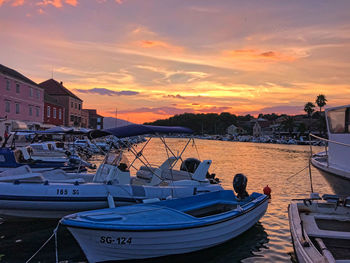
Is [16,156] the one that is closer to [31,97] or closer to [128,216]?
[128,216]

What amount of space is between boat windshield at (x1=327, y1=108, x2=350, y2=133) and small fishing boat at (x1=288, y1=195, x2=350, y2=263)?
3.12 meters

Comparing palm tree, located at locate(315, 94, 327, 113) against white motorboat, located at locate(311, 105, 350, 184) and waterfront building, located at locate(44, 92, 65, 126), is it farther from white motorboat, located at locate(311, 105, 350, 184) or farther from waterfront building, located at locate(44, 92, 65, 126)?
white motorboat, located at locate(311, 105, 350, 184)

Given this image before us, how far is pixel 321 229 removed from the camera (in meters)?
8.88

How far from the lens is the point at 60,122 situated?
6344 cm

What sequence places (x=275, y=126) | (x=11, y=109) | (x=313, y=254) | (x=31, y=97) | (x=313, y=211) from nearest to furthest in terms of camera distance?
1. (x=313, y=254)
2. (x=313, y=211)
3. (x=11, y=109)
4. (x=31, y=97)
5. (x=275, y=126)

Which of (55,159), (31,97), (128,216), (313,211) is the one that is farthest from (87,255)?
(31,97)

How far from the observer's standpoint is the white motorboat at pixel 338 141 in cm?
1186

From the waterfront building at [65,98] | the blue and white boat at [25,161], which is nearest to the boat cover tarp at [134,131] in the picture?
the blue and white boat at [25,161]

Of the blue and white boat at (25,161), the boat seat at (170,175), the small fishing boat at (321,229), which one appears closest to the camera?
the small fishing boat at (321,229)

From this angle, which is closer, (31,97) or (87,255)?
(87,255)

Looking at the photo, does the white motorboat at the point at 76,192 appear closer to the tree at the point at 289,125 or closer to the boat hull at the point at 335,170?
the boat hull at the point at 335,170

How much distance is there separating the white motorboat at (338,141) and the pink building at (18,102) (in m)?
36.8

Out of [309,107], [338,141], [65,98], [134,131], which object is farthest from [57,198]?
[309,107]

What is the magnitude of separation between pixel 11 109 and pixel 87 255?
43.0 metres
